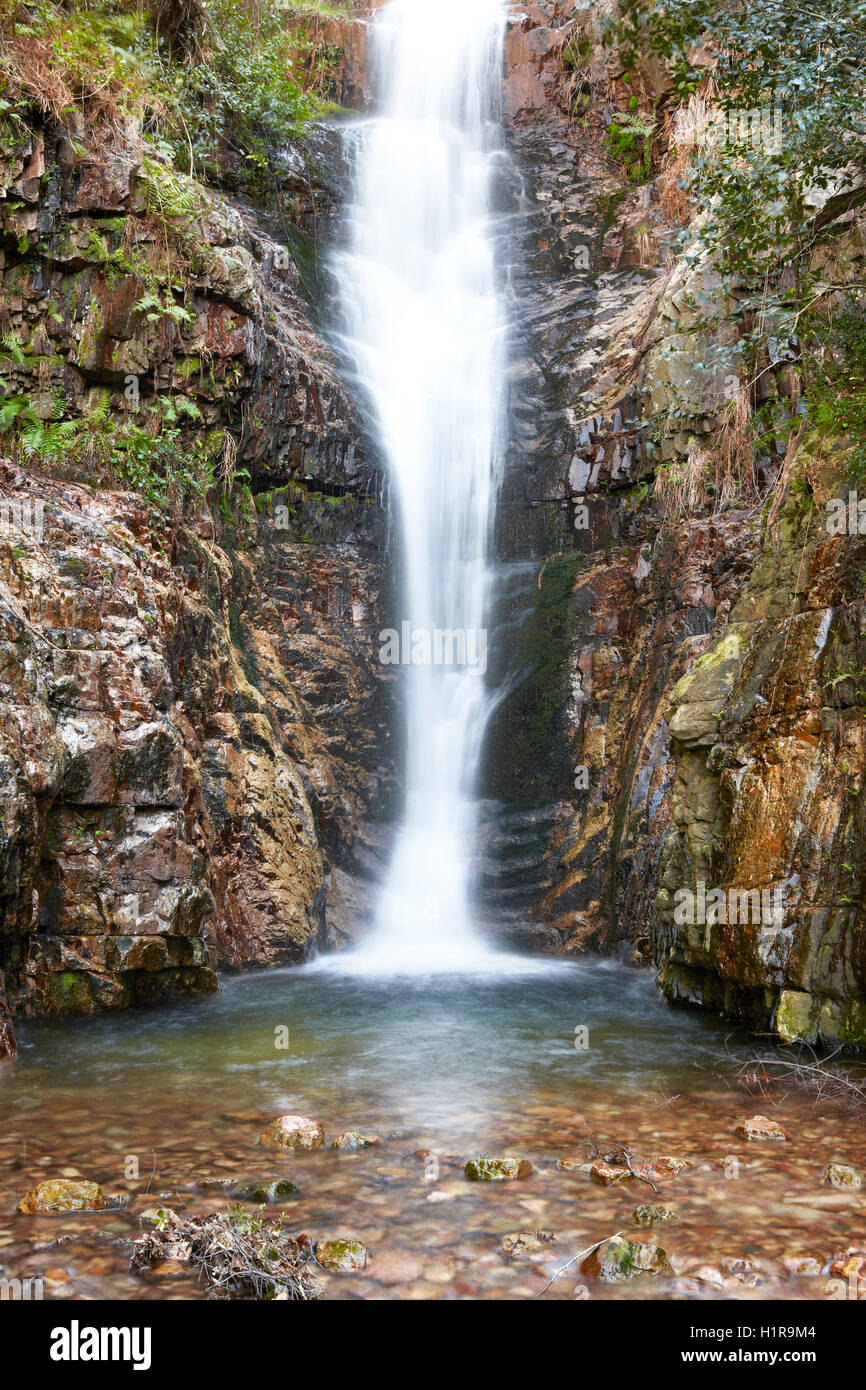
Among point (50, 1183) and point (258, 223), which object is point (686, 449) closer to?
point (258, 223)

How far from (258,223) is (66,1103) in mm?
15511

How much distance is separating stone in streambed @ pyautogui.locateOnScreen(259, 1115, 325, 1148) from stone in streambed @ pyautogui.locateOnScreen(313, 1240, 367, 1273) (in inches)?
50.0

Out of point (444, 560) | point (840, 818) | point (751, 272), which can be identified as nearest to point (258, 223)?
point (444, 560)

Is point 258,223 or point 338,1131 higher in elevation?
point 258,223

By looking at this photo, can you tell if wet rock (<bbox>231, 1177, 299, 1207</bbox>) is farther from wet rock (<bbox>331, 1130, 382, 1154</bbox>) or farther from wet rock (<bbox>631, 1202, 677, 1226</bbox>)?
wet rock (<bbox>631, 1202, 677, 1226</bbox>)

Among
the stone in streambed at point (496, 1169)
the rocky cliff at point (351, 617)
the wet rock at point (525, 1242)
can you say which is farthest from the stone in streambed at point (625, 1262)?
the rocky cliff at point (351, 617)

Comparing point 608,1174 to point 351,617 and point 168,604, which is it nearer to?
point 168,604

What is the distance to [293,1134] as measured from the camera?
5242mm

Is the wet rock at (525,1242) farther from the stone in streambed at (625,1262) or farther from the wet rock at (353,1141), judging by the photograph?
the wet rock at (353,1141)

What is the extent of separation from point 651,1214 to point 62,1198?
2.58 meters

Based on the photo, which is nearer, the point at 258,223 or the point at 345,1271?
the point at 345,1271

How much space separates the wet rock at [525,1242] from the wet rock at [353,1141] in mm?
1345

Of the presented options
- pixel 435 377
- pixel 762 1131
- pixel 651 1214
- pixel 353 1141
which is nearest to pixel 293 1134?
pixel 353 1141
